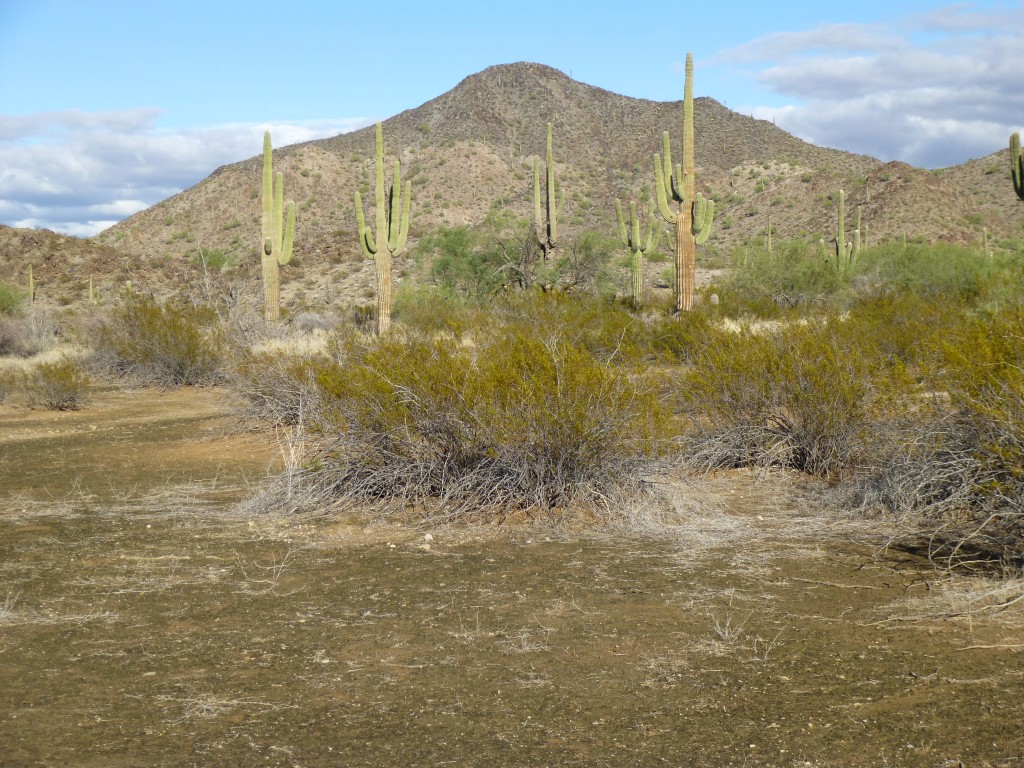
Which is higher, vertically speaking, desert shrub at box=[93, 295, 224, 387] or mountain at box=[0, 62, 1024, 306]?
mountain at box=[0, 62, 1024, 306]

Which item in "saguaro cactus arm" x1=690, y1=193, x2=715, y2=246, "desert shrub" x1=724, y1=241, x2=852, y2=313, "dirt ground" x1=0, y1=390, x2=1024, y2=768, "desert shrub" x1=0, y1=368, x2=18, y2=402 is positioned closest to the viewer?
Answer: "dirt ground" x1=0, y1=390, x2=1024, y2=768

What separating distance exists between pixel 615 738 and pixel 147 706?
88.0 inches

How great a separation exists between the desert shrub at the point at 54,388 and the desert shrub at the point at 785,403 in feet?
36.2

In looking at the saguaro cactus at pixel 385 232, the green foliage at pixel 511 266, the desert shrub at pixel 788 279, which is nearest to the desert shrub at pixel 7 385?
the saguaro cactus at pixel 385 232

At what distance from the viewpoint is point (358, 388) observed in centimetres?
960

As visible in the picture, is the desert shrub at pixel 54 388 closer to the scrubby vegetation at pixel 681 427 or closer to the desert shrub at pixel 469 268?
the scrubby vegetation at pixel 681 427

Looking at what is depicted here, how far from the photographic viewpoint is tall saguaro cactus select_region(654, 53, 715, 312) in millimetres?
19781

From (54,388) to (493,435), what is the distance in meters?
11.2

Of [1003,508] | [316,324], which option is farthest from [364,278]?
[1003,508]

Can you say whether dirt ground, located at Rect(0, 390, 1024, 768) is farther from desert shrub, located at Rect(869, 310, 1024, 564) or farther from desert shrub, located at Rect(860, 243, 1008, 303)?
desert shrub, located at Rect(860, 243, 1008, 303)

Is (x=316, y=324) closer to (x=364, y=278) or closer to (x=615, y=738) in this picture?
(x=364, y=278)

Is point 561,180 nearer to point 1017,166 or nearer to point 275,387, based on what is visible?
point 1017,166

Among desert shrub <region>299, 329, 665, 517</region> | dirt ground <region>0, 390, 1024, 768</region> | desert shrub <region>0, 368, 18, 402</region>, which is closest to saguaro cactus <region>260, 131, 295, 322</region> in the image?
desert shrub <region>0, 368, 18, 402</region>

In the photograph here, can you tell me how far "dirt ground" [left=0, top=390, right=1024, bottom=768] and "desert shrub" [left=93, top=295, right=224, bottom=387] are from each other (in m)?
11.4
